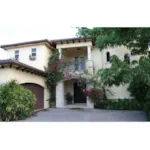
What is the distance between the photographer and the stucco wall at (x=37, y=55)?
40.0ft

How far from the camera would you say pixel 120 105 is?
37.4 feet

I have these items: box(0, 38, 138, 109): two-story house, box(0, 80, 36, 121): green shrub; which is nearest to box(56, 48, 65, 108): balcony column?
box(0, 38, 138, 109): two-story house

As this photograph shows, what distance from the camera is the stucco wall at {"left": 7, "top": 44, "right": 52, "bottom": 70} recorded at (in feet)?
40.0

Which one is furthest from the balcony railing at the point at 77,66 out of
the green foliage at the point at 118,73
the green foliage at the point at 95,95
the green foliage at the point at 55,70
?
the green foliage at the point at 118,73

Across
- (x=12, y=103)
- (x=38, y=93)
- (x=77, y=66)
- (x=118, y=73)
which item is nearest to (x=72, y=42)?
(x=77, y=66)

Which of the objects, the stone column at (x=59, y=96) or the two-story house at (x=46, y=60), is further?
the stone column at (x=59, y=96)

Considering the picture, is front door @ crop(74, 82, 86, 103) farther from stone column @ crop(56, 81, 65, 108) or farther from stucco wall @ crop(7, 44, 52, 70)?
stucco wall @ crop(7, 44, 52, 70)

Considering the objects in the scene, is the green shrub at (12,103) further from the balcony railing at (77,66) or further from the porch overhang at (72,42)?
the porch overhang at (72,42)

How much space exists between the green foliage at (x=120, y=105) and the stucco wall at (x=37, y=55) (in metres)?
5.92

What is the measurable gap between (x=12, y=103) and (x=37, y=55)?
19.1 feet

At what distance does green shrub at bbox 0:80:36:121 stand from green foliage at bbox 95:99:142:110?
626 cm
